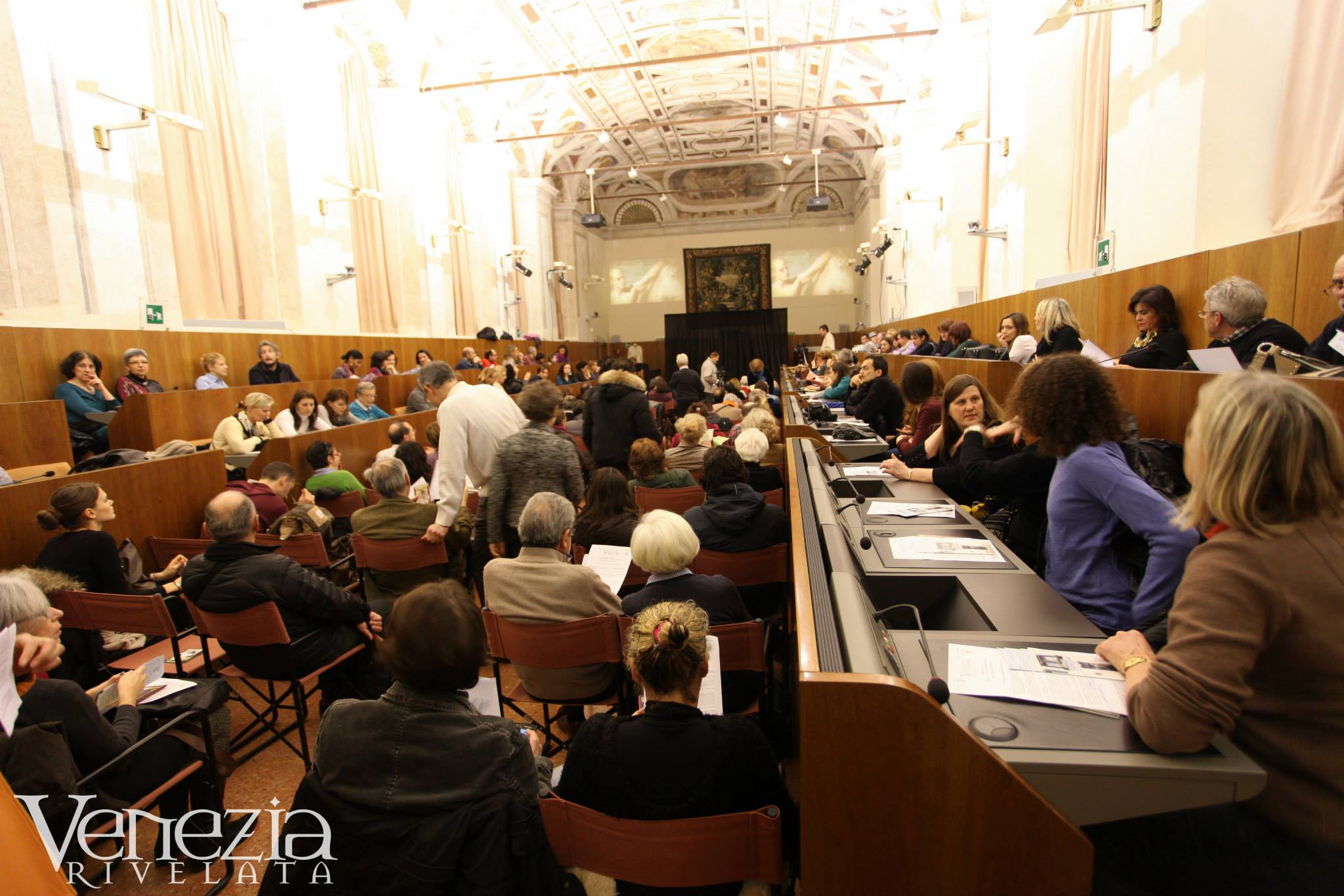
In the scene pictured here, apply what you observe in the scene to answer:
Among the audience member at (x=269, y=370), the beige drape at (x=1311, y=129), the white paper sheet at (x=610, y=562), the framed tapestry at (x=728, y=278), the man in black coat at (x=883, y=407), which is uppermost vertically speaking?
the framed tapestry at (x=728, y=278)

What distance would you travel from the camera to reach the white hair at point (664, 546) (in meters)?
2.36

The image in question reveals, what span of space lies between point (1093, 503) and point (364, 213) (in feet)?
36.5

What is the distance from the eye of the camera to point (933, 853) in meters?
1.19

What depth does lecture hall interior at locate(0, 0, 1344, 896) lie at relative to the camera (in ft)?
3.75

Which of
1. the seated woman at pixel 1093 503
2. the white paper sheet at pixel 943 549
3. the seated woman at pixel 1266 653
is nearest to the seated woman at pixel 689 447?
the white paper sheet at pixel 943 549

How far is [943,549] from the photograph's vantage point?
2.17 metres

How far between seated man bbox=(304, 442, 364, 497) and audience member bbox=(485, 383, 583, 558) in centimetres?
153

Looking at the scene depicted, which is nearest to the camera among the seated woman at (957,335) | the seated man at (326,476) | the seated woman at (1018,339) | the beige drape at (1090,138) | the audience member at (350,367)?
the seated man at (326,476)

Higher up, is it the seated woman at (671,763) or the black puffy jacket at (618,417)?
the black puffy jacket at (618,417)

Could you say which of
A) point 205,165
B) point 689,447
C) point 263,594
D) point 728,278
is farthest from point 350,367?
point 728,278

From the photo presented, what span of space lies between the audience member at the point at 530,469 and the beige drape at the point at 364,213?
794 cm

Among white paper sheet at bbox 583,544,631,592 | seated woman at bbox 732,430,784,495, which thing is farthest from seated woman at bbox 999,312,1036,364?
white paper sheet at bbox 583,544,631,592

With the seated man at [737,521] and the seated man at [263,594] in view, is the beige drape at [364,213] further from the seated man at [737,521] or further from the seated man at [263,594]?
the seated man at [737,521]

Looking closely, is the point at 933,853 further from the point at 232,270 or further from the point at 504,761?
the point at 232,270
